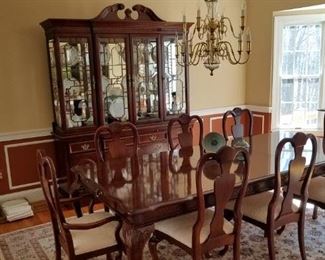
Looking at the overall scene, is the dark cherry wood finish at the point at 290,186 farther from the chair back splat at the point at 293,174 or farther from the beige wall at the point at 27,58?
the beige wall at the point at 27,58

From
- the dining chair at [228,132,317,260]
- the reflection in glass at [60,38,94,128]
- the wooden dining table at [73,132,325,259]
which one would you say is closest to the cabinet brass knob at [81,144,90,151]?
the reflection in glass at [60,38,94,128]

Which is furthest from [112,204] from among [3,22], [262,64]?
[262,64]

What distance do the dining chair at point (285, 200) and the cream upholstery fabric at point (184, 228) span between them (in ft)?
0.92

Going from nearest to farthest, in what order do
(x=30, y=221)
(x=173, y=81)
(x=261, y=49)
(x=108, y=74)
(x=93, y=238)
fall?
(x=93, y=238) < (x=30, y=221) < (x=108, y=74) < (x=173, y=81) < (x=261, y=49)

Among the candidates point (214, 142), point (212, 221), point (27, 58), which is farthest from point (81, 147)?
point (212, 221)

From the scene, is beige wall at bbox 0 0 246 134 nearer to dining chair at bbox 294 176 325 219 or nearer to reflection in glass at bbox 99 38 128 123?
reflection in glass at bbox 99 38 128 123

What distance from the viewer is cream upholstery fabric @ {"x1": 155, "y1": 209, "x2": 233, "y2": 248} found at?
6.98 feet

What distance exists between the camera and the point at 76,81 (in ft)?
12.2

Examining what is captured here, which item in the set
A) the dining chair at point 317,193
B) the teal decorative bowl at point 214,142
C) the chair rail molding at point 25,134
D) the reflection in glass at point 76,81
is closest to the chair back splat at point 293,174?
the dining chair at point 317,193

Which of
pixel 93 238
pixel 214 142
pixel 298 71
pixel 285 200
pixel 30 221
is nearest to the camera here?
pixel 93 238

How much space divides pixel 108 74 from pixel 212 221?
234 centimetres

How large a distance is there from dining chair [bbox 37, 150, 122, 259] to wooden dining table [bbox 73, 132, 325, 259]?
4.2 inches

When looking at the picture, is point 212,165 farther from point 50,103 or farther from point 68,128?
point 50,103

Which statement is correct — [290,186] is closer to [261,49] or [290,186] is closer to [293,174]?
[293,174]
